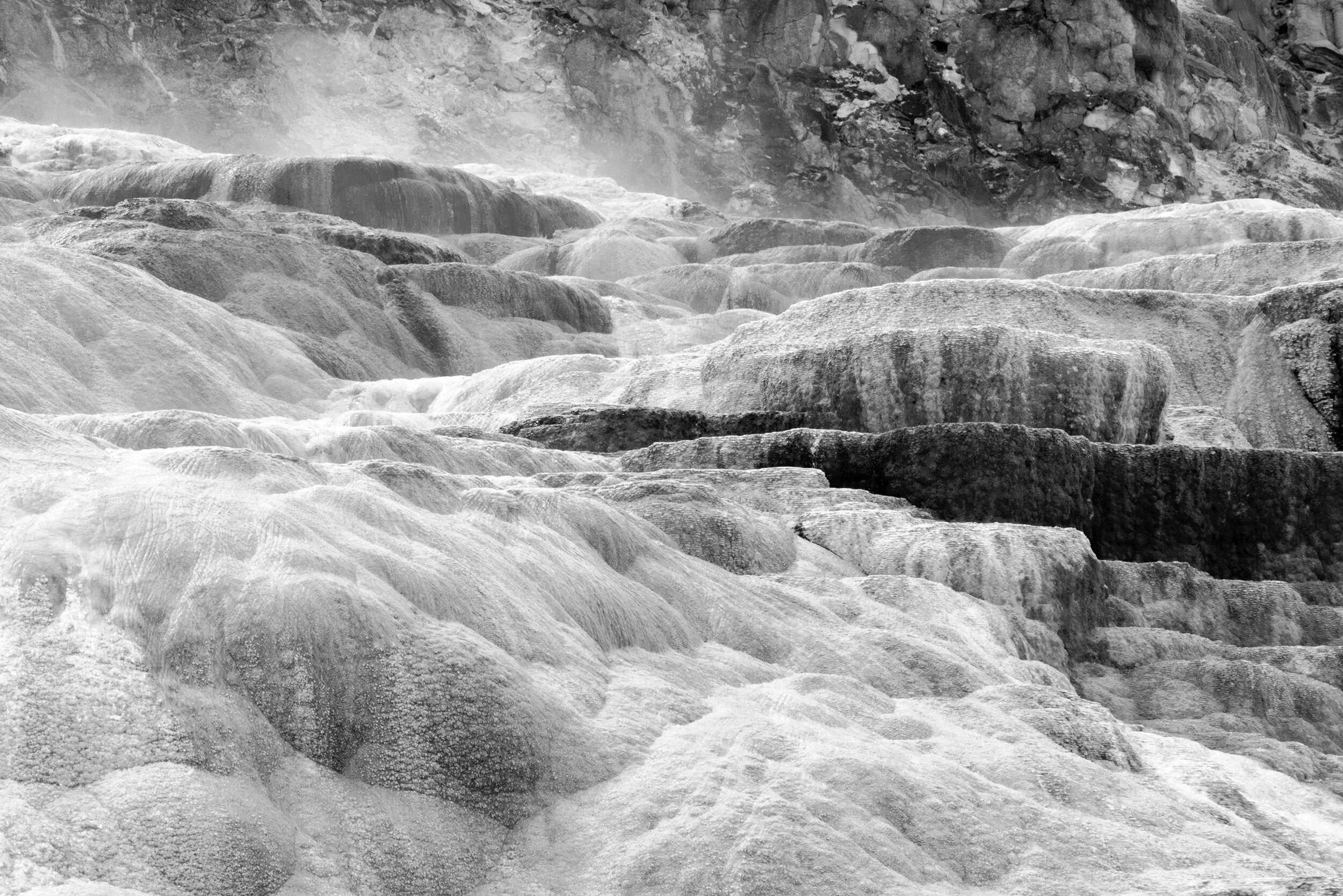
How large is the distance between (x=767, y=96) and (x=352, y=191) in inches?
716

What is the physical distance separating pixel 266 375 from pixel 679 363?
11.6 ft

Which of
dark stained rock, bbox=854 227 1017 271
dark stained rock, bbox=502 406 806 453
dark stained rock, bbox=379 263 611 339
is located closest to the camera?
dark stained rock, bbox=502 406 806 453

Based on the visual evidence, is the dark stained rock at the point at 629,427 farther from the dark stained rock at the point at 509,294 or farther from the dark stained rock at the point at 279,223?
the dark stained rock at the point at 279,223

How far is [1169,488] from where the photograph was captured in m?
9.82

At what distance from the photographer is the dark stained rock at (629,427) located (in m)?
10.3

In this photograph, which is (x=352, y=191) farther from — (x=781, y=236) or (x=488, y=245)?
(x=781, y=236)

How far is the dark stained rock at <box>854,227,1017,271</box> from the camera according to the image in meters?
21.8

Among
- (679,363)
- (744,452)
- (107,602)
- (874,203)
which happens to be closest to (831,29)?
(874,203)

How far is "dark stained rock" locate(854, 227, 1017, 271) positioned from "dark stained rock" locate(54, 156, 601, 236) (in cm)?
647

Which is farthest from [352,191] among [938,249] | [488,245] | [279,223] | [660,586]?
[660,586]

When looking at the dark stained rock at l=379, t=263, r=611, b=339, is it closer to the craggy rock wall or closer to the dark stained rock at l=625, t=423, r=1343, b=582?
the dark stained rock at l=625, t=423, r=1343, b=582

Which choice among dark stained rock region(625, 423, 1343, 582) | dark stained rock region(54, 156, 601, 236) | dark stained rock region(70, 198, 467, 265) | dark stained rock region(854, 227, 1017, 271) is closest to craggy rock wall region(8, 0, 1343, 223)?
dark stained rock region(54, 156, 601, 236)

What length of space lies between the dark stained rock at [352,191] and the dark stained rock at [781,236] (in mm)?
3279

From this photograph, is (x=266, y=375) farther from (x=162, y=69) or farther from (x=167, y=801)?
(x=162, y=69)
